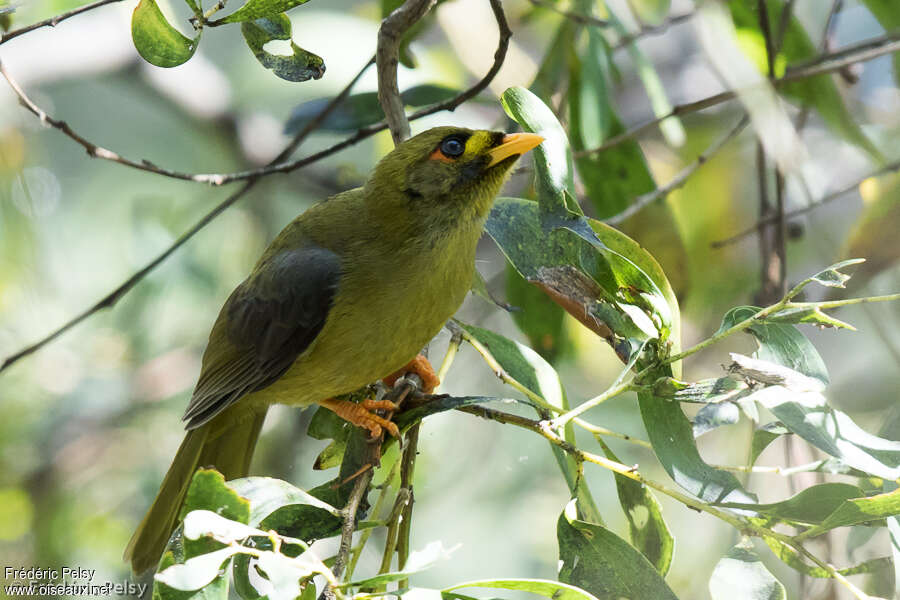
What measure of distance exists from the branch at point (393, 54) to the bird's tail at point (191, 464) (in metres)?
1.24

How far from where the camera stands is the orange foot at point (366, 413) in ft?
8.36

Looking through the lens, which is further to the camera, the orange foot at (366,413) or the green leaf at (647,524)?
the orange foot at (366,413)

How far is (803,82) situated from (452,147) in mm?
1734

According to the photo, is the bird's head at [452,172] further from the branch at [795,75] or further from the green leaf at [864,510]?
the green leaf at [864,510]

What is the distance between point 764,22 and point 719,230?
70.8 inches

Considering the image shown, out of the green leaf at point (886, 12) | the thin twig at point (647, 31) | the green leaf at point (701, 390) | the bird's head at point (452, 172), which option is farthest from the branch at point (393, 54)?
the green leaf at point (886, 12)

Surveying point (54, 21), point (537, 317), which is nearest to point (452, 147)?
point (537, 317)

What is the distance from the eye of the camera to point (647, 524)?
2.28 meters

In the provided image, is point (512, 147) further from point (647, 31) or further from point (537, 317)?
point (647, 31)

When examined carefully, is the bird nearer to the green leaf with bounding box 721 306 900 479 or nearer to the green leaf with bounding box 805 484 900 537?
the green leaf with bounding box 721 306 900 479

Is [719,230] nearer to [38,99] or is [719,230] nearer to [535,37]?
[535,37]


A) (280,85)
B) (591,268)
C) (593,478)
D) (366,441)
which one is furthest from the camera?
(280,85)

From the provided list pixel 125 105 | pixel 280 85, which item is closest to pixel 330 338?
pixel 280 85

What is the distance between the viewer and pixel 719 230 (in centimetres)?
517
